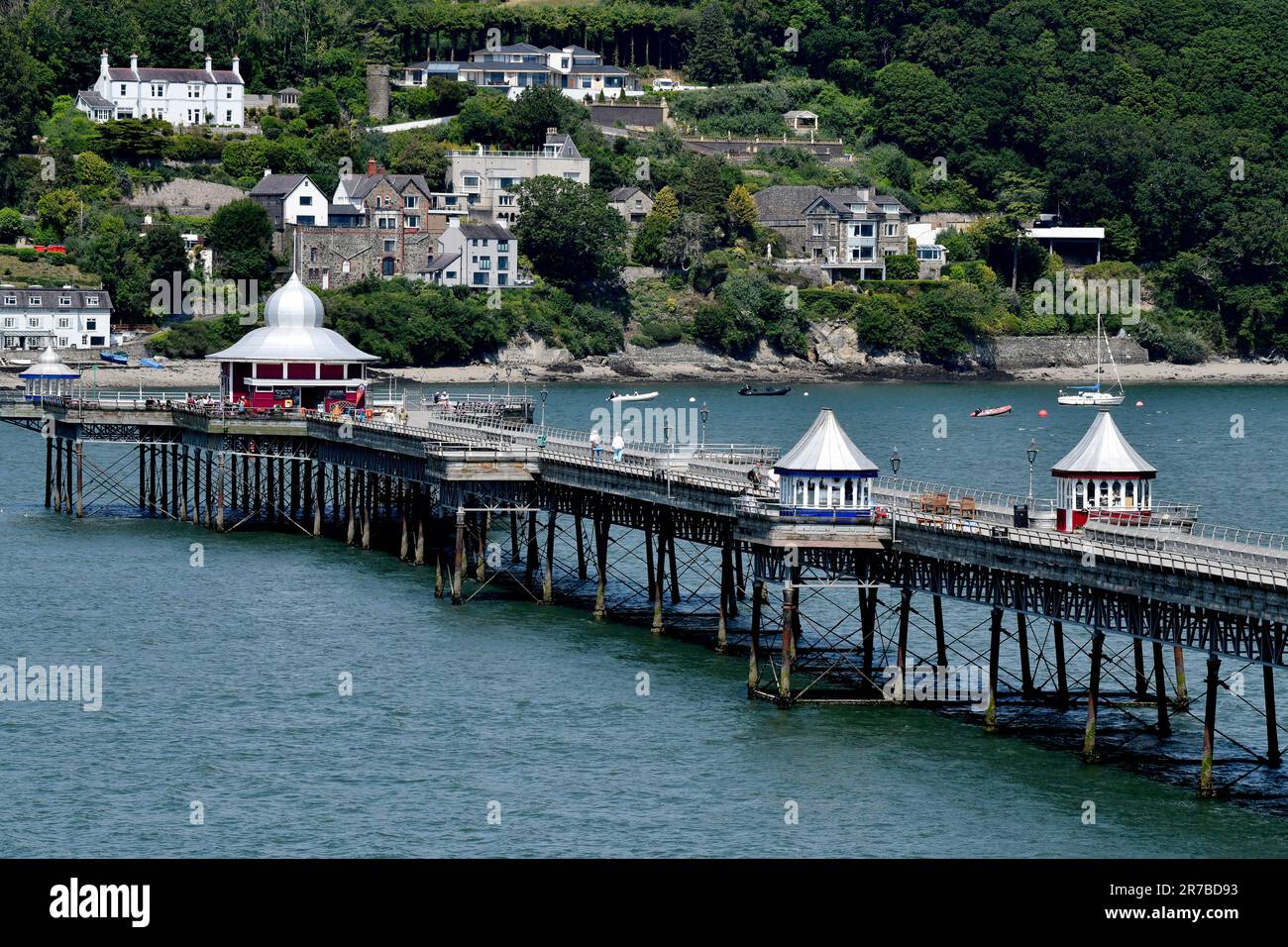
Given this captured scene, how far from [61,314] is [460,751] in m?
138

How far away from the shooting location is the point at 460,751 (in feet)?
210

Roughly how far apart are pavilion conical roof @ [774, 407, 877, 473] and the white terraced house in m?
132

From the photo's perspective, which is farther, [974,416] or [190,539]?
[974,416]

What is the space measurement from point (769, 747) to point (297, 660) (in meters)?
19.9

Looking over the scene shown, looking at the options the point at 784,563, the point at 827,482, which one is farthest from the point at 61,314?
the point at 784,563

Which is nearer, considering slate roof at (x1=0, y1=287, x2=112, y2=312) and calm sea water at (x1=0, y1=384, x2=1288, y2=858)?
calm sea water at (x1=0, y1=384, x2=1288, y2=858)

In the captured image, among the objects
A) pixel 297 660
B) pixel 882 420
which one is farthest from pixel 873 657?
pixel 882 420

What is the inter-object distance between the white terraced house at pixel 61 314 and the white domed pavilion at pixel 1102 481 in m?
138

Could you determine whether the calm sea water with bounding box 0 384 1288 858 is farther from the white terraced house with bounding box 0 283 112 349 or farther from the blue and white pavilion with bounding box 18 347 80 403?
the white terraced house with bounding box 0 283 112 349

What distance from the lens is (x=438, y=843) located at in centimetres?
5528

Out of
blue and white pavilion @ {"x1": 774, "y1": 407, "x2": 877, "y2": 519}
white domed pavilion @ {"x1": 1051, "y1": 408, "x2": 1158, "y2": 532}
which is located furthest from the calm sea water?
white domed pavilion @ {"x1": 1051, "y1": 408, "x2": 1158, "y2": 532}

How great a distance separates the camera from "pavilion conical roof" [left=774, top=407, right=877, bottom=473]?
70.6 m

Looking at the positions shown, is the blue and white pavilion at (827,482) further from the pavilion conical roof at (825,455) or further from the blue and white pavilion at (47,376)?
the blue and white pavilion at (47,376)

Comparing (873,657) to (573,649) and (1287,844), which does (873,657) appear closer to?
(573,649)
